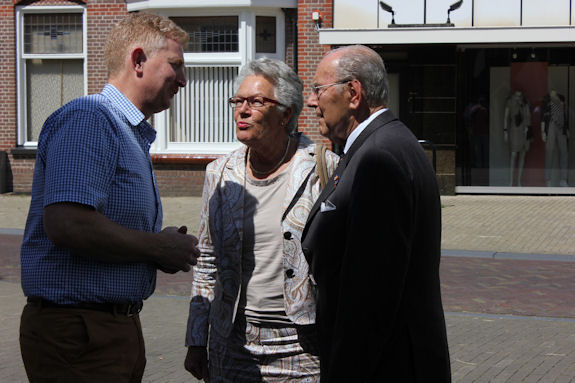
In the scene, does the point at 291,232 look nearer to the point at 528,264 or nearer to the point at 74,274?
the point at 74,274

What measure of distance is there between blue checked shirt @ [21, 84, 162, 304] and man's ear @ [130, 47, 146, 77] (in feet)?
0.51

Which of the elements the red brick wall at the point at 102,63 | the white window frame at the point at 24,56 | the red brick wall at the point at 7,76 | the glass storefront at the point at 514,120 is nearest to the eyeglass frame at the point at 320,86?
the red brick wall at the point at 102,63

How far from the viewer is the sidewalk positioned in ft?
19.4

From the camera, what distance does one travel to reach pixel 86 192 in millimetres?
2615

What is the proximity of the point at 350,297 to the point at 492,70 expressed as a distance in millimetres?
16589

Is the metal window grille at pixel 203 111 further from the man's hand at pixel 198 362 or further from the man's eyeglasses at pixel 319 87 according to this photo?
the man's eyeglasses at pixel 319 87

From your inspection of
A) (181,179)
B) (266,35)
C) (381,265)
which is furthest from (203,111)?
(381,265)

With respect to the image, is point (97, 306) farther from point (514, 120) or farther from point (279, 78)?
point (514, 120)

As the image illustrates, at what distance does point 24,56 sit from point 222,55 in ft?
15.0

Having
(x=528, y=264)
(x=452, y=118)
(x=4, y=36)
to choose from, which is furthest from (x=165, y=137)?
(x=528, y=264)

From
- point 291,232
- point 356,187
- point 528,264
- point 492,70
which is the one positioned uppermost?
point 492,70

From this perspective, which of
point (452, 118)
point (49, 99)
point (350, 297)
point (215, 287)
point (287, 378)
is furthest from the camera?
point (49, 99)

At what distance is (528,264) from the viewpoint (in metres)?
10.2

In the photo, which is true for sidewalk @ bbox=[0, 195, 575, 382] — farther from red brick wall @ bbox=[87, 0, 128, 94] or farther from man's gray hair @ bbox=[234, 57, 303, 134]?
red brick wall @ bbox=[87, 0, 128, 94]
